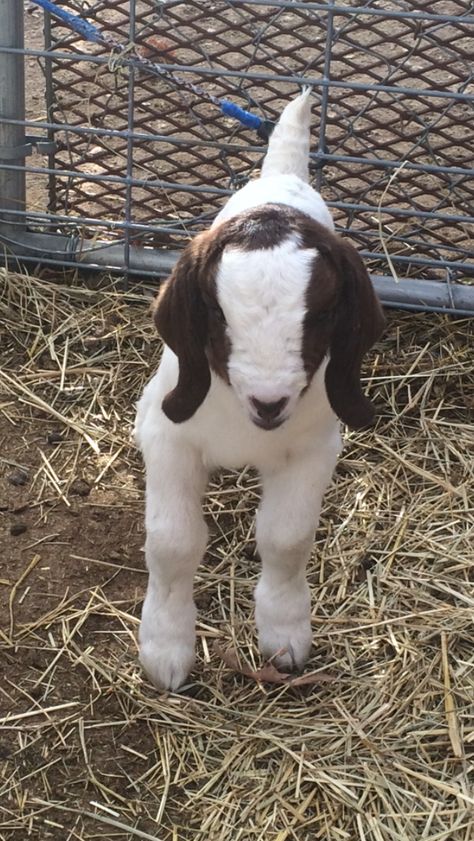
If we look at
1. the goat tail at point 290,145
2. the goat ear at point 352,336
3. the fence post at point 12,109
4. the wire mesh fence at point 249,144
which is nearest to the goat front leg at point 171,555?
the goat ear at point 352,336

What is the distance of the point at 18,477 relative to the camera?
4004mm

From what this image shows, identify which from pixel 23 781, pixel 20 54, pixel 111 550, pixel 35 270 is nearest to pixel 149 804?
pixel 23 781

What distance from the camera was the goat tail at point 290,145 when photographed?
134 inches

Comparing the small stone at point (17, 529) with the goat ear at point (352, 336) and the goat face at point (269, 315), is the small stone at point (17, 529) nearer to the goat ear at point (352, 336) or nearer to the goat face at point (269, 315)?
the goat face at point (269, 315)

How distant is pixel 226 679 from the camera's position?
3285 millimetres

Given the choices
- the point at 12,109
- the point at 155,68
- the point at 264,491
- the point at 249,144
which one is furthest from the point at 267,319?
the point at 249,144

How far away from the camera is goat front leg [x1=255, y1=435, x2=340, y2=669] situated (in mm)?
3051

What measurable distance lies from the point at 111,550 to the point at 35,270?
5.58ft

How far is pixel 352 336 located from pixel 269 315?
0.34 metres

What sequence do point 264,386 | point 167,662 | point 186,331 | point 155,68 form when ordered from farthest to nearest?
point 155,68 < point 167,662 < point 186,331 < point 264,386

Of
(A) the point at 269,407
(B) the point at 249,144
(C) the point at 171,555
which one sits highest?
(B) the point at 249,144

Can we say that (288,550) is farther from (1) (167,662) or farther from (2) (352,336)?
(2) (352,336)

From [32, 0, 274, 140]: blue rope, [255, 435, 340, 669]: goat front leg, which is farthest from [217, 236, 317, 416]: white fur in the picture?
[32, 0, 274, 140]: blue rope

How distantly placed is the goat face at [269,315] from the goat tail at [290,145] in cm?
74
